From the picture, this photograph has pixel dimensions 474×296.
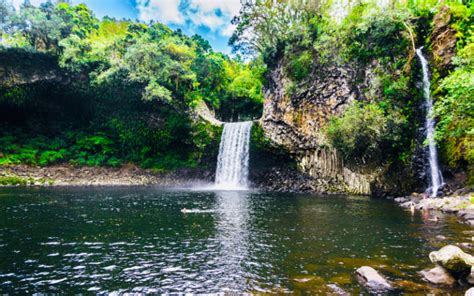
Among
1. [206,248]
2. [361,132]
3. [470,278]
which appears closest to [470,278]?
[470,278]

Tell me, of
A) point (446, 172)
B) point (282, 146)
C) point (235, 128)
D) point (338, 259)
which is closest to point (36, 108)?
point (235, 128)

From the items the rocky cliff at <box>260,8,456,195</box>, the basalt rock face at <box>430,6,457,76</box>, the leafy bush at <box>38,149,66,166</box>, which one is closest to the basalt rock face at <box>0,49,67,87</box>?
the leafy bush at <box>38,149,66,166</box>

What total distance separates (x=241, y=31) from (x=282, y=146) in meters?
17.1

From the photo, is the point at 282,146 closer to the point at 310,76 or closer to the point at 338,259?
the point at 310,76

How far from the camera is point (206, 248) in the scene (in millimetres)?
10227

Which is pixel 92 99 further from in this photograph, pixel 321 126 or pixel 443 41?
pixel 443 41

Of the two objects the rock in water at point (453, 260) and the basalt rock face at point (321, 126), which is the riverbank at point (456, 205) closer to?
the basalt rock face at point (321, 126)

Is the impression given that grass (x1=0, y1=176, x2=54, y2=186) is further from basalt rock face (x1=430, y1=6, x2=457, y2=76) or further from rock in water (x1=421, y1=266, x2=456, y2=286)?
basalt rock face (x1=430, y1=6, x2=457, y2=76)

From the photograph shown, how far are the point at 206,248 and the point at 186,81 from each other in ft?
116

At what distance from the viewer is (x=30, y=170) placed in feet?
114

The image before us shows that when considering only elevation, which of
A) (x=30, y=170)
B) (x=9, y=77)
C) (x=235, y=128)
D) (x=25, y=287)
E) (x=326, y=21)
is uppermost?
(x=326, y=21)

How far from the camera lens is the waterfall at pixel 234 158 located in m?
37.8

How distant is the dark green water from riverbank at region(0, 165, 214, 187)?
1930 centimetres

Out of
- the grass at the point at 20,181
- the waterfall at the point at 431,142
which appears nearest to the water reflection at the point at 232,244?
the waterfall at the point at 431,142
